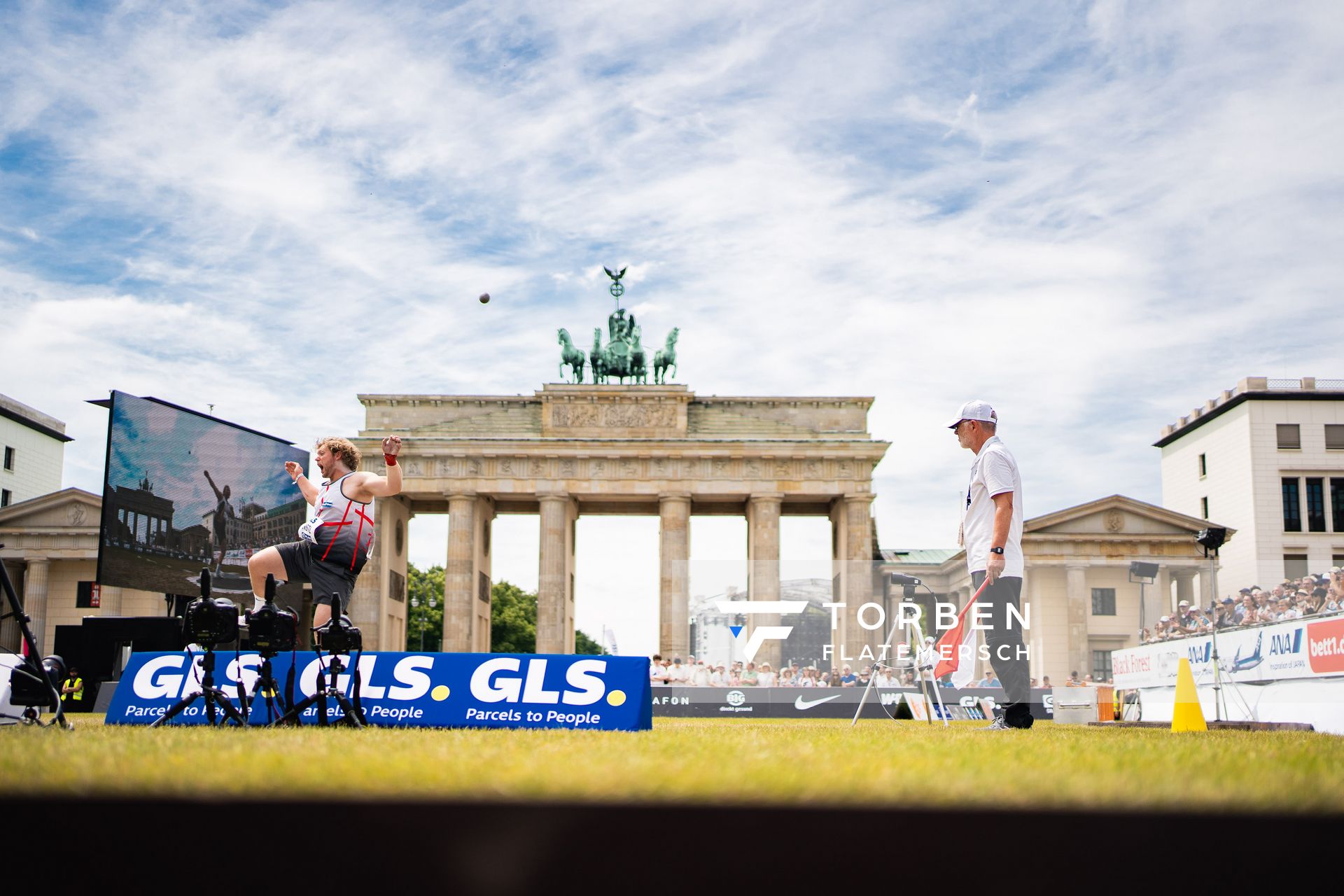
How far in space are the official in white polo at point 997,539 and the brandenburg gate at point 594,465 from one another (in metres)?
51.8

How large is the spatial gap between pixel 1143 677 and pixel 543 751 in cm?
2157

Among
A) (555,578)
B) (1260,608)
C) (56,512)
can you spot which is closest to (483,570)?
(555,578)

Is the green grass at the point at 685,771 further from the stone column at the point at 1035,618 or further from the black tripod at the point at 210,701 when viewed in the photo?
the stone column at the point at 1035,618

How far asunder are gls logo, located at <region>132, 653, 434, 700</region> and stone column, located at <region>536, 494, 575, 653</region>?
49971mm

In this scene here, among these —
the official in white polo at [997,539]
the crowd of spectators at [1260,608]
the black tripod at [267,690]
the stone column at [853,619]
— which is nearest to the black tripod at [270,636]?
the black tripod at [267,690]

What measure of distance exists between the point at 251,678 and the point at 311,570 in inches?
74.7

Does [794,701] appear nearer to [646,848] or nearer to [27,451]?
[646,848]

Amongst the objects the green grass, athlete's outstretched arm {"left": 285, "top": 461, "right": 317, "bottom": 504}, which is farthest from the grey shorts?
the green grass

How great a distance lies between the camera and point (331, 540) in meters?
9.24

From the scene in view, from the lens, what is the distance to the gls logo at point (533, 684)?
33.0ft

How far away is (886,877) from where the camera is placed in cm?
210

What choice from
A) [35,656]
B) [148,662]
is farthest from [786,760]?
[148,662]

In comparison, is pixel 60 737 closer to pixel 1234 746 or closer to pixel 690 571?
pixel 1234 746

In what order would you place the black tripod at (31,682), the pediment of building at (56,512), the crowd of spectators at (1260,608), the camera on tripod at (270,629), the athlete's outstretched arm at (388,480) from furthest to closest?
the pediment of building at (56,512) < the crowd of spectators at (1260,608) < the black tripod at (31,682) < the athlete's outstretched arm at (388,480) < the camera on tripod at (270,629)
